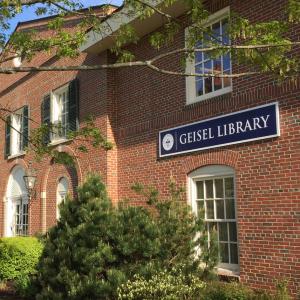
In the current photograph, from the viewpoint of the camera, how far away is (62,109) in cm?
1697

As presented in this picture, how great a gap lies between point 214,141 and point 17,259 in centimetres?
627

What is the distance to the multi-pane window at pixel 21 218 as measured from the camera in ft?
63.7

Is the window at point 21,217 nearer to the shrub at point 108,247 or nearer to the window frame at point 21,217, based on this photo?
the window frame at point 21,217

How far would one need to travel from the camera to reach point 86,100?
590 inches

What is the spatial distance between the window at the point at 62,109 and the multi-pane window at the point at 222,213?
607 centimetres

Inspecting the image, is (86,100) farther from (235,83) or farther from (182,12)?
(235,83)

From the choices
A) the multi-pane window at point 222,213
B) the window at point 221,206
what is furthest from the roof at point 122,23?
the multi-pane window at point 222,213

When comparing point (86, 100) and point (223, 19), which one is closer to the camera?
point (223, 19)

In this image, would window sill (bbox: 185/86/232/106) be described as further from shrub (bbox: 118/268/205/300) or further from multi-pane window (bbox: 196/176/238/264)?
shrub (bbox: 118/268/205/300)

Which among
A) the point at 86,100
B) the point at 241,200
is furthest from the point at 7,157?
the point at 241,200

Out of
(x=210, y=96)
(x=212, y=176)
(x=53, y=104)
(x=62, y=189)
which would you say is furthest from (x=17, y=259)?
(x=210, y=96)

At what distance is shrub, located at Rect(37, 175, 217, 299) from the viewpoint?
8.29 metres

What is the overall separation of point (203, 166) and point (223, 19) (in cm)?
312

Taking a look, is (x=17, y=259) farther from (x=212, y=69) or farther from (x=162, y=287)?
(x=212, y=69)
